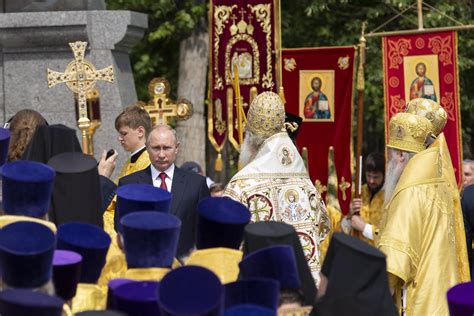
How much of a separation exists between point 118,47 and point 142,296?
266 inches

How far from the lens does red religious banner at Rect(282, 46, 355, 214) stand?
44.1 ft

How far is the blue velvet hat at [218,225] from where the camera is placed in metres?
5.64

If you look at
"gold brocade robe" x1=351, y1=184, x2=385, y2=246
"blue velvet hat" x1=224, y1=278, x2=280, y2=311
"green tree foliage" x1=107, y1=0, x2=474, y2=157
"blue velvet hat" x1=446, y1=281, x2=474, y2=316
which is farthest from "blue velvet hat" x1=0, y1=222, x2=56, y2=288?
"green tree foliage" x1=107, y1=0, x2=474, y2=157

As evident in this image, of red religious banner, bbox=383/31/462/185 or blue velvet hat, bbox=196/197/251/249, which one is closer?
blue velvet hat, bbox=196/197/251/249

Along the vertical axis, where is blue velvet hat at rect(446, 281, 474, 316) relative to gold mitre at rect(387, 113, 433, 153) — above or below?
below

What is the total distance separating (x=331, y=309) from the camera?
559 centimetres

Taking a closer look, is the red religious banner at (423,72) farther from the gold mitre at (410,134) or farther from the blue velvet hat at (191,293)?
the blue velvet hat at (191,293)

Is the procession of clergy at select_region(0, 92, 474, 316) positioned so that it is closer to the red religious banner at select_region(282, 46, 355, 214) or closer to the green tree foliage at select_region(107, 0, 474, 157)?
the red religious banner at select_region(282, 46, 355, 214)

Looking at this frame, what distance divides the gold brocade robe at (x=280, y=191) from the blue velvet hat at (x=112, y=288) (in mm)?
3611

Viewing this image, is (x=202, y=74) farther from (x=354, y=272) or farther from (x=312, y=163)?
(x=354, y=272)

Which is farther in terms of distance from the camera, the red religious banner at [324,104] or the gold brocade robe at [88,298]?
the red religious banner at [324,104]

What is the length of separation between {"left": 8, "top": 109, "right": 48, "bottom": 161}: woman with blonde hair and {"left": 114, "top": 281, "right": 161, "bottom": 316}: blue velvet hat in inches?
104

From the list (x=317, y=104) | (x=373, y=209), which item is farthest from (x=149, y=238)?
(x=317, y=104)

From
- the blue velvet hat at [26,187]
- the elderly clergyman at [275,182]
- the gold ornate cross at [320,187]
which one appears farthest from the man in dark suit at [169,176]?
the gold ornate cross at [320,187]
